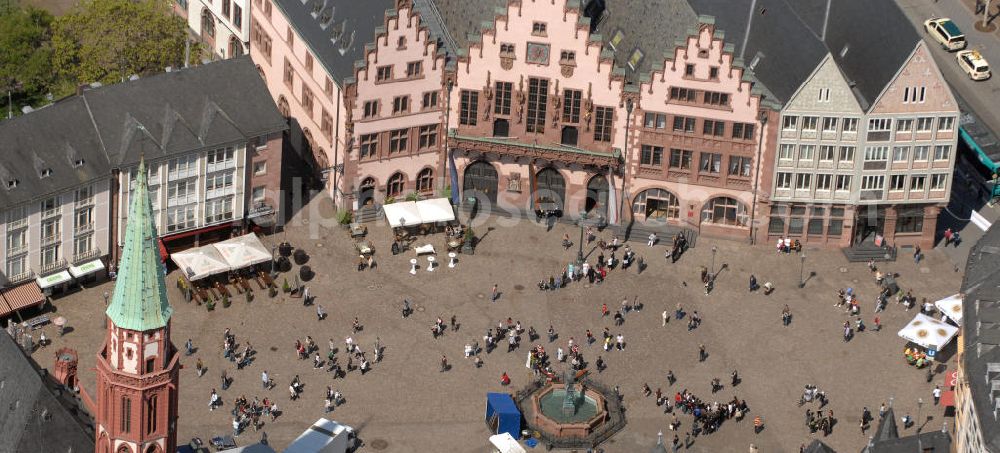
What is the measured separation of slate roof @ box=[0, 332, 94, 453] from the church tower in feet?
12.2

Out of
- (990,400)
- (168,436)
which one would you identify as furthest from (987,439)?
(168,436)

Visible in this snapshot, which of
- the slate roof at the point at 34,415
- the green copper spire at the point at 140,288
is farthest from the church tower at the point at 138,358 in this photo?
the slate roof at the point at 34,415

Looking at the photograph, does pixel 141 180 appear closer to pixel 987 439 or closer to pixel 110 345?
pixel 110 345

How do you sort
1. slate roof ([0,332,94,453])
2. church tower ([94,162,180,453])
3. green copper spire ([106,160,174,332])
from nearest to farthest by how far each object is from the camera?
green copper spire ([106,160,174,332]), church tower ([94,162,180,453]), slate roof ([0,332,94,453])

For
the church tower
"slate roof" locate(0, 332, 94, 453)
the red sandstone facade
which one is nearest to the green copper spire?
the church tower

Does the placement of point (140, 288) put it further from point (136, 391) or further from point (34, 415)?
point (34, 415)

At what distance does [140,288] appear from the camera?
17038 cm

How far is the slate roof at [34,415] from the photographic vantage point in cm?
17938

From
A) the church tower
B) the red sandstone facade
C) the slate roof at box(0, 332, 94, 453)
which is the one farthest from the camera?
the slate roof at box(0, 332, 94, 453)

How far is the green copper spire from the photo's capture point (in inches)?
6654

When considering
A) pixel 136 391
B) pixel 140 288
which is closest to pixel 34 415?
pixel 136 391

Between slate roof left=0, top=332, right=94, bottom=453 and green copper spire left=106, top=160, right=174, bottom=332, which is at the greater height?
green copper spire left=106, top=160, right=174, bottom=332

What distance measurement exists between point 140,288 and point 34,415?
1502 cm

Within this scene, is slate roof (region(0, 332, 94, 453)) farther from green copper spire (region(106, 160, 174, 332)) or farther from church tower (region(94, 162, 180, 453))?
green copper spire (region(106, 160, 174, 332))
